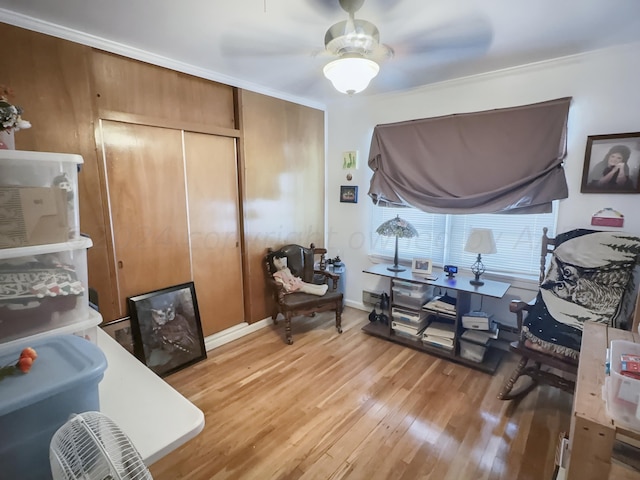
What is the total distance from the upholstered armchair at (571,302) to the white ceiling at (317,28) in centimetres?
136

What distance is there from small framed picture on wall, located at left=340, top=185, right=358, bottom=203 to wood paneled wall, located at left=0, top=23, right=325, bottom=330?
26cm

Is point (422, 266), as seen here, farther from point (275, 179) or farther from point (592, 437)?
point (592, 437)

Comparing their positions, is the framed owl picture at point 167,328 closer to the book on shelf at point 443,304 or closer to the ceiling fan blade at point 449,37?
the book on shelf at point 443,304

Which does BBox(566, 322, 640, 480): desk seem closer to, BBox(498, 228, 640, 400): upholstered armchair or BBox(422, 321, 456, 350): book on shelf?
BBox(498, 228, 640, 400): upholstered armchair

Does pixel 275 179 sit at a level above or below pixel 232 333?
above

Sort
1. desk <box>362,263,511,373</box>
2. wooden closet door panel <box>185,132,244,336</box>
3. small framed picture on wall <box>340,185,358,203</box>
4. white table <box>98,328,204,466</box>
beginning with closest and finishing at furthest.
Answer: white table <box>98,328,204,466</box>
desk <box>362,263,511,373</box>
wooden closet door panel <box>185,132,244,336</box>
small framed picture on wall <box>340,185,358,203</box>

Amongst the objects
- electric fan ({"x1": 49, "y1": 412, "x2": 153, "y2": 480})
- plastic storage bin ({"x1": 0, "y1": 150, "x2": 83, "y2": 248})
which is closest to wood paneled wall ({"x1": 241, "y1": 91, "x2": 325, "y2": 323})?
plastic storage bin ({"x1": 0, "y1": 150, "x2": 83, "y2": 248})

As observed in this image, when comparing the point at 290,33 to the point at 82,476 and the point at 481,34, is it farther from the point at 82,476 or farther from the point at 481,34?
the point at 82,476

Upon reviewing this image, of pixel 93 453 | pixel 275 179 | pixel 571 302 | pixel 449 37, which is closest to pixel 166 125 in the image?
pixel 275 179

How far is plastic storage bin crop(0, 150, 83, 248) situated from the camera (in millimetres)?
1055

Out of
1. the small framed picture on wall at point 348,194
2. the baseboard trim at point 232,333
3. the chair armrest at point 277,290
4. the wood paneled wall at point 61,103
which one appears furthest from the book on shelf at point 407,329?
the wood paneled wall at point 61,103

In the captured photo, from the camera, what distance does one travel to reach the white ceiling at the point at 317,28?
5.59 ft

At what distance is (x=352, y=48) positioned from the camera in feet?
5.63

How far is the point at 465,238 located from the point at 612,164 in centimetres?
119
